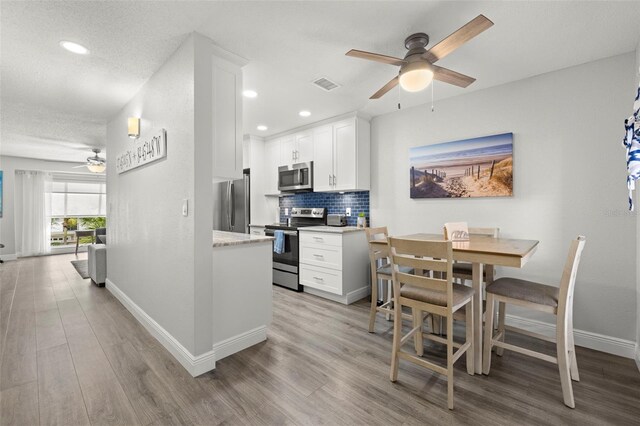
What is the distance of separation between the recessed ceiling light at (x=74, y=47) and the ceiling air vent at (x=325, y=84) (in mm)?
1877

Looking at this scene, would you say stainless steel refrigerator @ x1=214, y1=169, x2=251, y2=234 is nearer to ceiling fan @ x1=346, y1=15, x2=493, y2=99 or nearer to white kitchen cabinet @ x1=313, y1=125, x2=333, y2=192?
white kitchen cabinet @ x1=313, y1=125, x2=333, y2=192

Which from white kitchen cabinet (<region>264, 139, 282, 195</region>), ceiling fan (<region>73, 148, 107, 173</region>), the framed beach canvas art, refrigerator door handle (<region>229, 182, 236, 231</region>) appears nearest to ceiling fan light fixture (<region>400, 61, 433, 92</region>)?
the framed beach canvas art

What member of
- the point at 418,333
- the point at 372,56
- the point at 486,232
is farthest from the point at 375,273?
the point at 372,56

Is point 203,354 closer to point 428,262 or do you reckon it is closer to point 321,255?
point 428,262

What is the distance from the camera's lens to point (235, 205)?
15.6ft

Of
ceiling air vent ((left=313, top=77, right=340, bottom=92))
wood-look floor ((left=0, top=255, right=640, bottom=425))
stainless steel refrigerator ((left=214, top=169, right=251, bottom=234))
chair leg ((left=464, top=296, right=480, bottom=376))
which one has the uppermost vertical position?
ceiling air vent ((left=313, top=77, right=340, bottom=92))

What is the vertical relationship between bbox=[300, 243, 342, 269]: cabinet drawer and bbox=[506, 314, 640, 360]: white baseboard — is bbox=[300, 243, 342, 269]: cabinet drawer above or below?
above

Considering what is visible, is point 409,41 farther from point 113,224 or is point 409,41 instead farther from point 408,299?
point 113,224

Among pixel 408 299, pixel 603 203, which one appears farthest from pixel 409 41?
pixel 603 203

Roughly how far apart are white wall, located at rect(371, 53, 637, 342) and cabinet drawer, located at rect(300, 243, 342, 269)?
1.39 meters

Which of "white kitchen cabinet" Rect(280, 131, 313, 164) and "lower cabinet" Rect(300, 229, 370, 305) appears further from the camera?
"white kitchen cabinet" Rect(280, 131, 313, 164)

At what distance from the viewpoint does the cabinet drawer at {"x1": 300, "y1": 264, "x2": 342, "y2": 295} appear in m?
3.49

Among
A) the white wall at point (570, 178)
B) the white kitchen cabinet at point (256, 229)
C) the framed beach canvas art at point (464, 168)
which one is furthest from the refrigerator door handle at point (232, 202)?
the white wall at point (570, 178)

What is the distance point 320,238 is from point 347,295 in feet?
2.57
